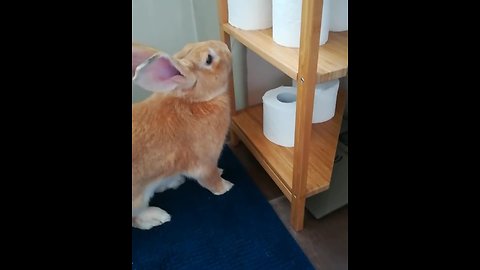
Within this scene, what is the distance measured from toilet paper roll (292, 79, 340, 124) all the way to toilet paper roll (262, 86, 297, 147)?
0.07 meters

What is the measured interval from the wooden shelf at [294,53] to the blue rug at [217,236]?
43 centimetres

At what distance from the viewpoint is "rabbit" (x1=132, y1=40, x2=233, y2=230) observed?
2.76 ft

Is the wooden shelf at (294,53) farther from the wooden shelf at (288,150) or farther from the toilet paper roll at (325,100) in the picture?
the wooden shelf at (288,150)

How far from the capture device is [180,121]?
881 mm

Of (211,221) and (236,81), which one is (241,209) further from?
(236,81)

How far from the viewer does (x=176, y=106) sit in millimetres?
885

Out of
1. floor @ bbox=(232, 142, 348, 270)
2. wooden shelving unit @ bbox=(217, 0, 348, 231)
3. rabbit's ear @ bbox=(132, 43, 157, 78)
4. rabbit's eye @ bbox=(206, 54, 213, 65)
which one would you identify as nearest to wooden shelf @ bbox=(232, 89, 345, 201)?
wooden shelving unit @ bbox=(217, 0, 348, 231)

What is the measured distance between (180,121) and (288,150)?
32 cm

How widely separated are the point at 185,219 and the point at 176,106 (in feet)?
1.07

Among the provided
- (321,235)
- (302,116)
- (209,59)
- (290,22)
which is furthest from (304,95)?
(321,235)

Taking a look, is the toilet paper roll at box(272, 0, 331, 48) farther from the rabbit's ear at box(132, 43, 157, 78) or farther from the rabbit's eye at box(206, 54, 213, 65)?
the rabbit's ear at box(132, 43, 157, 78)

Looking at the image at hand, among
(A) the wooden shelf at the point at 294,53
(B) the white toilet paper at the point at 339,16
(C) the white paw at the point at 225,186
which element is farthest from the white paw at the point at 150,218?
(B) the white toilet paper at the point at 339,16

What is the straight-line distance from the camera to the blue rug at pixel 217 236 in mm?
873
